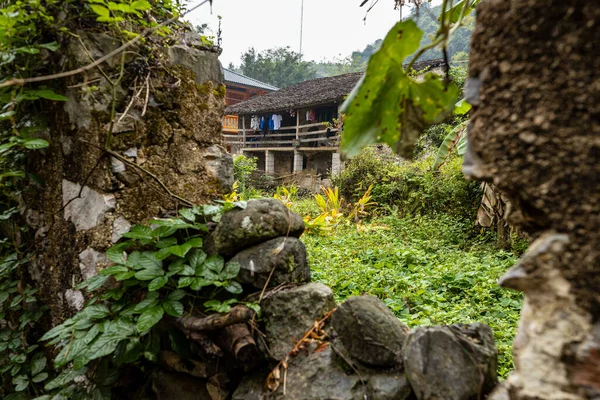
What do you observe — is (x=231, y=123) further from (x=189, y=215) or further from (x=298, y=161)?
(x=189, y=215)

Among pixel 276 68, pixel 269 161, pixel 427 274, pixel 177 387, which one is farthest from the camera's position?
pixel 276 68

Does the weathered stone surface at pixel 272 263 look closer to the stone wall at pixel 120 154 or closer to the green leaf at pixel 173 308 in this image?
the green leaf at pixel 173 308

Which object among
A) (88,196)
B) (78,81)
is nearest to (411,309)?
(88,196)

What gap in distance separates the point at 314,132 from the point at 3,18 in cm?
1309

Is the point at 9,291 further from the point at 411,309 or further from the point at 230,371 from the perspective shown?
the point at 411,309

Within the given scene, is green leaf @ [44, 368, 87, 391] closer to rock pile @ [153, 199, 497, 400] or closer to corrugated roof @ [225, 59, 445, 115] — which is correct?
rock pile @ [153, 199, 497, 400]


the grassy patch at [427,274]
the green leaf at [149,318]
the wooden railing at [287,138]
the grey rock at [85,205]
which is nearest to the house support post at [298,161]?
the wooden railing at [287,138]

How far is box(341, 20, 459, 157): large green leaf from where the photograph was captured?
557 mm

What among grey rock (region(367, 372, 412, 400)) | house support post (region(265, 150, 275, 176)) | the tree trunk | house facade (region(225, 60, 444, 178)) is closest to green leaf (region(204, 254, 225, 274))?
grey rock (region(367, 372, 412, 400))

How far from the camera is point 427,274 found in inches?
117

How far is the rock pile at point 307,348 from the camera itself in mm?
820

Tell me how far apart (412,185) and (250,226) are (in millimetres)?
5321

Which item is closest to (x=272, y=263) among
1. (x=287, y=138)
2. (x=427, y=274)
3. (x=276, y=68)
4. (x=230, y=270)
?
(x=230, y=270)

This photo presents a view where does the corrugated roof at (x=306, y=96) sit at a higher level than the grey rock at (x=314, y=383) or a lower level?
higher
